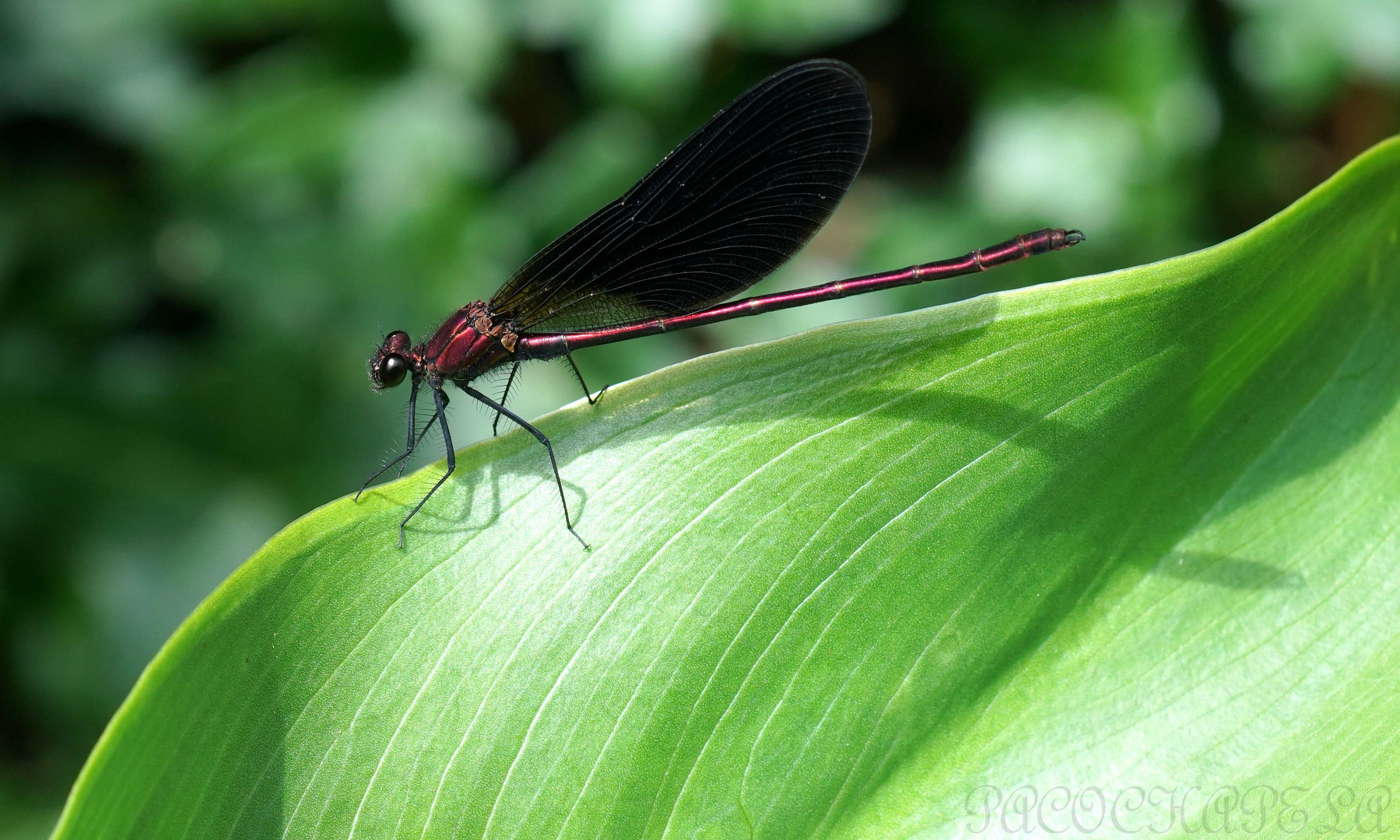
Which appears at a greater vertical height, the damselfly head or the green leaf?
the damselfly head

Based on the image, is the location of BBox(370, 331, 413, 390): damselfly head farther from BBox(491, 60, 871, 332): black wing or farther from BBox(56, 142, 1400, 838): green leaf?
BBox(56, 142, 1400, 838): green leaf

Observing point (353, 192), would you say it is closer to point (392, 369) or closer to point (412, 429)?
point (392, 369)

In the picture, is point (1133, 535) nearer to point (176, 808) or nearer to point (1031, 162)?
point (176, 808)

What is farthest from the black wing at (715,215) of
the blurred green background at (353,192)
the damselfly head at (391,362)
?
the blurred green background at (353,192)

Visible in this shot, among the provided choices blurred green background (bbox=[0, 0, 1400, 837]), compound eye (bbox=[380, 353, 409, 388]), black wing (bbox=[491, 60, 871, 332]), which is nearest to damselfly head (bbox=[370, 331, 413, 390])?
compound eye (bbox=[380, 353, 409, 388])

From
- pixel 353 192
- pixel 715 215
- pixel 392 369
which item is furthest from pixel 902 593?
pixel 353 192

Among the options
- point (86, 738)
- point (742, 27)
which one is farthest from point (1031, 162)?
point (86, 738)
